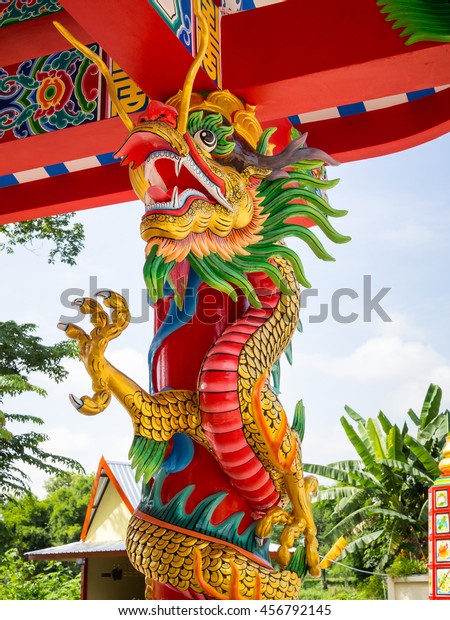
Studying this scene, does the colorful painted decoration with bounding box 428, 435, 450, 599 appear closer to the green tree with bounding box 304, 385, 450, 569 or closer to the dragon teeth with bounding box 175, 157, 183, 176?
the dragon teeth with bounding box 175, 157, 183, 176

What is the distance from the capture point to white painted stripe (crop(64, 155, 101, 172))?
3.65 m

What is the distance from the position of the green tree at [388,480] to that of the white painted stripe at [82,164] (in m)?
8.28

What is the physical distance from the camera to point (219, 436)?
2.26m

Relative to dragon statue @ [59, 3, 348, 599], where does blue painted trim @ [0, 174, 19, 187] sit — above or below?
above

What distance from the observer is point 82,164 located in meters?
3.70

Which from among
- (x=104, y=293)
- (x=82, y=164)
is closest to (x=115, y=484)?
(x=82, y=164)

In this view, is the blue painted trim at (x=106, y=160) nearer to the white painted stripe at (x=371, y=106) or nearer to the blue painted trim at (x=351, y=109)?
the white painted stripe at (x=371, y=106)

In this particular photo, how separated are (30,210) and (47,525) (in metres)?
20.4

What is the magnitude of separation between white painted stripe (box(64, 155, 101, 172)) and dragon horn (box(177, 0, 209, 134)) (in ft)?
4.54

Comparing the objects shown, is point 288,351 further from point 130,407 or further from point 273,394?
point 130,407

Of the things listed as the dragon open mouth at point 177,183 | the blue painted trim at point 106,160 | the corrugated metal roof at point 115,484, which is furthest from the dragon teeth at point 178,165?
the corrugated metal roof at point 115,484

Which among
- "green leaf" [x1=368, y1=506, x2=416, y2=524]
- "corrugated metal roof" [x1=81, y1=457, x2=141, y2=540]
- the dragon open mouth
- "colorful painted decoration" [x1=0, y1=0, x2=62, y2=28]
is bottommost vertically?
"green leaf" [x1=368, y1=506, x2=416, y2=524]

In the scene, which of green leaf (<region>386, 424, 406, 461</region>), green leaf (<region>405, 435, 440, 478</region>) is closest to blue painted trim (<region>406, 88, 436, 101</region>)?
green leaf (<region>405, 435, 440, 478</region>)

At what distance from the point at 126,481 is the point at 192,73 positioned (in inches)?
271
